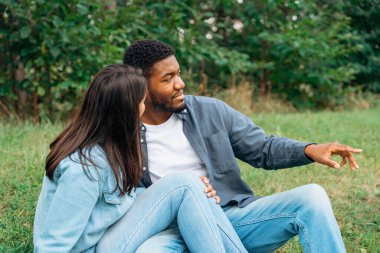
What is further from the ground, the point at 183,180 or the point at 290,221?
the point at 183,180

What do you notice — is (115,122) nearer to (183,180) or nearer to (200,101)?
(183,180)

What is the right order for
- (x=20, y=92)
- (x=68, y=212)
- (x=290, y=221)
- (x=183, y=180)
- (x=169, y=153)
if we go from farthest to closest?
(x=20, y=92) → (x=169, y=153) → (x=290, y=221) → (x=183, y=180) → (x=68, y=212)

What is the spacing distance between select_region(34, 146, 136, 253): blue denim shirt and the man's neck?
2.38ft

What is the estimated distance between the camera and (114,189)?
2559mm

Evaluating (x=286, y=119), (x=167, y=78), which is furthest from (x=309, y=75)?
(x=167, y=78)

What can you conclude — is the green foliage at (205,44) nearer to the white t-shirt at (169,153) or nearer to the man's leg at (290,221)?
the white t-shirt at (169,153)

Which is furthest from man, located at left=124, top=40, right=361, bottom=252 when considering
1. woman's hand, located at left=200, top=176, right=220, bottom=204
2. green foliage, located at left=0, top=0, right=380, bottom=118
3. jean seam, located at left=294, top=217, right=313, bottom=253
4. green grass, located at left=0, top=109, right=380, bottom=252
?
green foliage, located at left=0, top=0, right=380, bottom=118

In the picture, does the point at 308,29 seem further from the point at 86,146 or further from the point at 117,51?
the point at 86,146

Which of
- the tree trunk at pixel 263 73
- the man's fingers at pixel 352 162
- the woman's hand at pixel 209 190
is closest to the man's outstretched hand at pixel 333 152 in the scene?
the man's fingers at pixel 352 162

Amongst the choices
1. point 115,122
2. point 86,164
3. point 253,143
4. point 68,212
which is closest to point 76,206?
point 68,212

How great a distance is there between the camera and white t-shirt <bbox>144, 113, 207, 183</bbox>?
314cm

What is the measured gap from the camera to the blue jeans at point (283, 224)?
8.68 feet

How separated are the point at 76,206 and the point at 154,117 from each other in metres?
0.97

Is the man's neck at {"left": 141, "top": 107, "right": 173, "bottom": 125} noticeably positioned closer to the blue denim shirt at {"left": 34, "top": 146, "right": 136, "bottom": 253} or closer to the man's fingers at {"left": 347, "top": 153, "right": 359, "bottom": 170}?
the blue denim shirt at {"left": 34, "top": 146, "right": 136, "bottom": 253}
